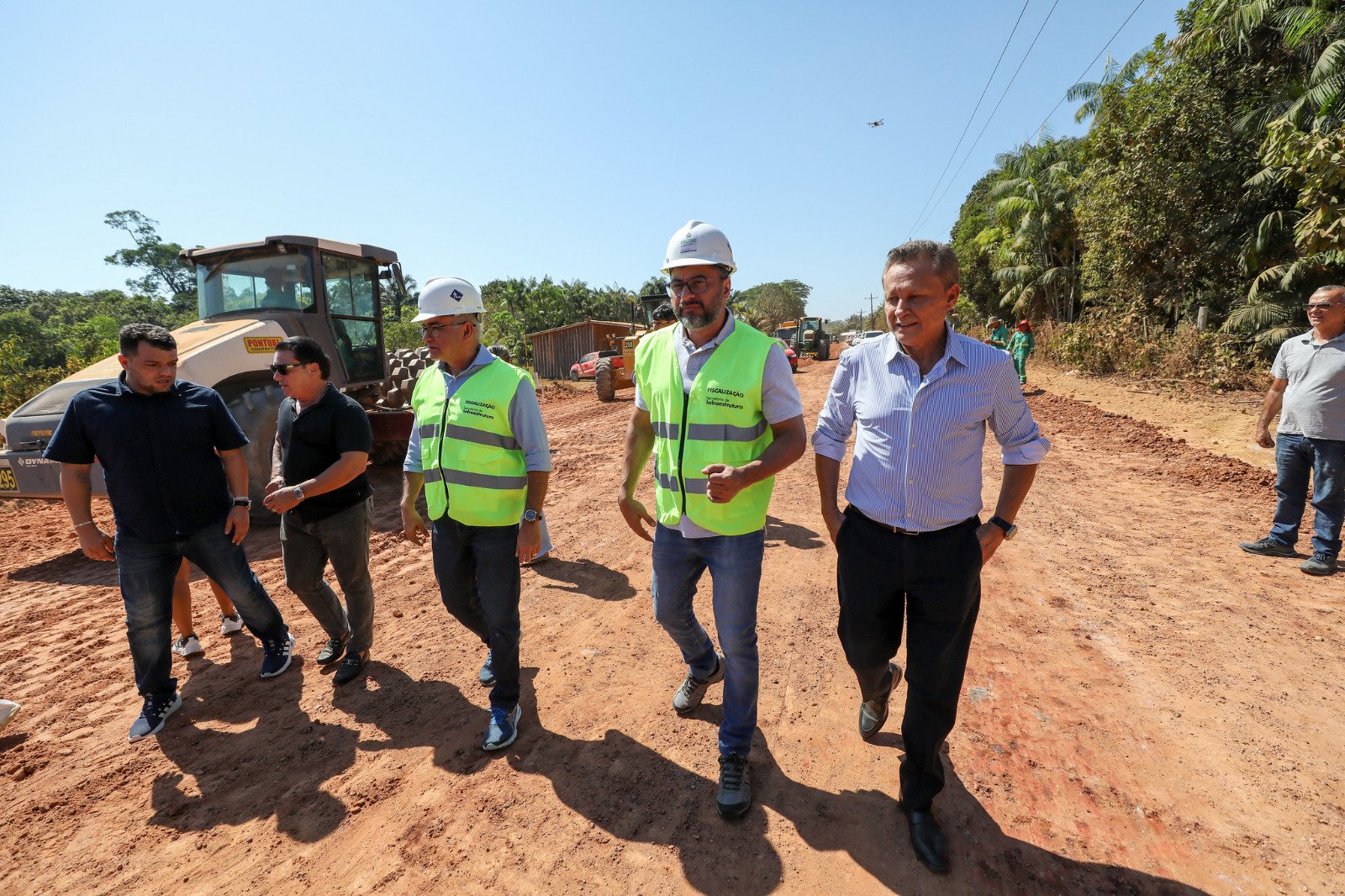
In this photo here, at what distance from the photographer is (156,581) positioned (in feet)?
10.5

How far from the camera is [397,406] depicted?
9.19m

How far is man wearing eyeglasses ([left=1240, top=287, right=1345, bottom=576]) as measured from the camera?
4.19 meters

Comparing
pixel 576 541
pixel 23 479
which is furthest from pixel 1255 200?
pixel 23 479

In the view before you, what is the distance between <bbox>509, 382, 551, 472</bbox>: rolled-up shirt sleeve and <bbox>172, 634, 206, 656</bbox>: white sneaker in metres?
2.75

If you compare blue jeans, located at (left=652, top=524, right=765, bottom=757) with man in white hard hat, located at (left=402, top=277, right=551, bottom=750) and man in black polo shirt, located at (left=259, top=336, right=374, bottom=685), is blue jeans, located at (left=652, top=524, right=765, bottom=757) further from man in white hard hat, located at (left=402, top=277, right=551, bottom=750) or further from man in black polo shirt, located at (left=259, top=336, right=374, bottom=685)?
man in black polo shirt, located at (left=259, top=336, right=374, bottom=685)

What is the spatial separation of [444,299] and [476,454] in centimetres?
68

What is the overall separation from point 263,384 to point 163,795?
4934 millimetres

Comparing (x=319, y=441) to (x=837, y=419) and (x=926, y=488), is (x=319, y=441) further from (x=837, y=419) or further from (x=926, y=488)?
(x=926, y=488)

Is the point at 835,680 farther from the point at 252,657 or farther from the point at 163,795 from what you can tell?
the point at 252,657

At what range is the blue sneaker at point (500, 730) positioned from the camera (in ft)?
9.29

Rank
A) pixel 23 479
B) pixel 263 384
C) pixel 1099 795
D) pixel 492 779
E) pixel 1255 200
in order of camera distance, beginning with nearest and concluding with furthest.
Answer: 1. pixel 1099 795
2. pixel 492 779
3. pixel 23 479
4. pixel 263 384
5. pixel 1255 200

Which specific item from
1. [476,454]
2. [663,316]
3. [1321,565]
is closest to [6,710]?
[476,454]

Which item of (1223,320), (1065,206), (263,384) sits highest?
(1065,206)

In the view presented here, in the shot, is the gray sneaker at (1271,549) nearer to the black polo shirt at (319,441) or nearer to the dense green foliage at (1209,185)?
the black polo shirt at (319,441)
